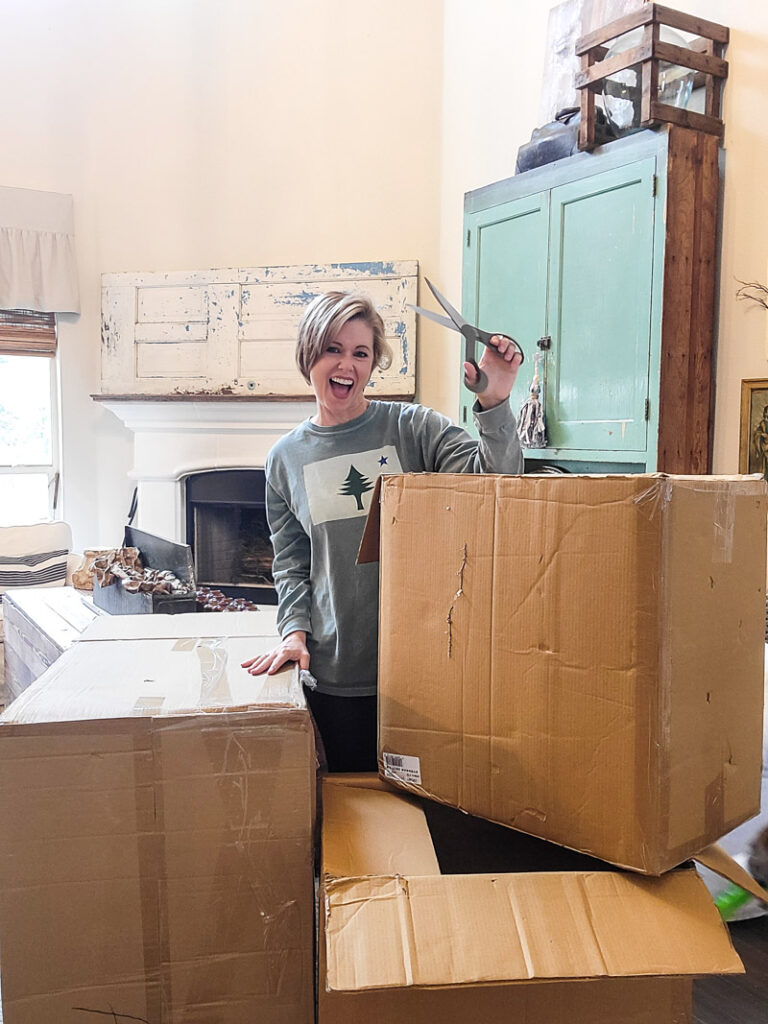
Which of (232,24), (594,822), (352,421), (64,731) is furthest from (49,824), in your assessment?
(232,24)

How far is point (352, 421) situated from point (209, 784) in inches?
24.8

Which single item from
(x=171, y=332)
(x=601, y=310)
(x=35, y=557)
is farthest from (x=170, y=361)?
Result: (x=601, y=310)

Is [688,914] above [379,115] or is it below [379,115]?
below

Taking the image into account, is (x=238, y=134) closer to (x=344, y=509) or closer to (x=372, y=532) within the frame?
(x=344, y=509)

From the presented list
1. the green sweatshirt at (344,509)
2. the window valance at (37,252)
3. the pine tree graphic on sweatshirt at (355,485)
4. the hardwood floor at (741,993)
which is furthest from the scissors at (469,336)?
the window valance at (37,252)

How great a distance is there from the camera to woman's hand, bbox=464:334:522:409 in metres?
1.14

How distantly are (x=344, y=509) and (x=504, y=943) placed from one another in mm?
691

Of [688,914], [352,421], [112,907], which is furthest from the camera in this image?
[352,421]

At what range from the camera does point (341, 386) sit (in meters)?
1.35

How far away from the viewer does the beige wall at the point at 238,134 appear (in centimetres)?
413

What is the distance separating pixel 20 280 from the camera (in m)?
4.16

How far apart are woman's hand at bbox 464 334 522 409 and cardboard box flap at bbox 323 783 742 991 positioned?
607 millimetres

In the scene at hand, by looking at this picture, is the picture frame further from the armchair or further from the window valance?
the window valance

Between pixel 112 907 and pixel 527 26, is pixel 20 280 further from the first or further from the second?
pixel 112 907
